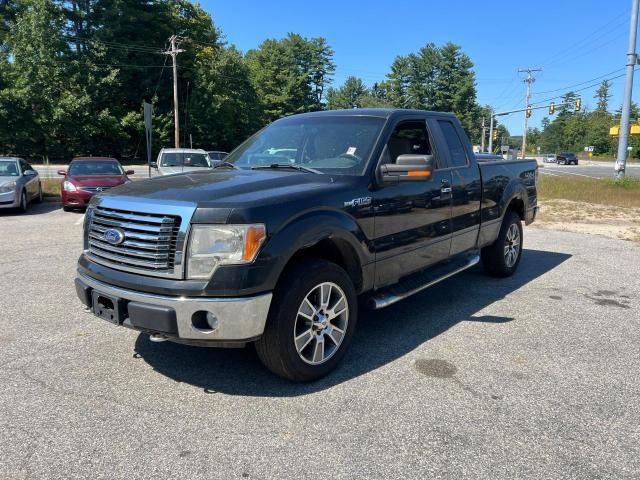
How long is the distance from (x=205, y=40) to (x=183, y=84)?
731 cm

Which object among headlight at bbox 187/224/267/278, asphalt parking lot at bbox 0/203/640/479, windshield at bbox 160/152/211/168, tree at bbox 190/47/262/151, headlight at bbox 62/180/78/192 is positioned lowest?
asphalt parking lot at bbox 0/203/640/479

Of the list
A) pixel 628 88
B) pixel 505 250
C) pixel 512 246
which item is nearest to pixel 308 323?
pixel 505 250

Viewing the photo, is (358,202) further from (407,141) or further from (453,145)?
(453,145)

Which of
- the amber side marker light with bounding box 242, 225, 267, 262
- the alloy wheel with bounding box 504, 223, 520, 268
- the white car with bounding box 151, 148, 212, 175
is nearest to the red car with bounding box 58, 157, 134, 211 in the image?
the white car with bounding box 151, 148, 212, 175

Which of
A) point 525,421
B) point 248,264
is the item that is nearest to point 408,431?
point 525,421

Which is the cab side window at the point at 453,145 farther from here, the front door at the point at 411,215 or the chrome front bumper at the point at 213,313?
the chrome front bumper at the point at 213,313

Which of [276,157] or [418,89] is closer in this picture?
[276,157]

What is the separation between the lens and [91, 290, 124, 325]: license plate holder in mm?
3158

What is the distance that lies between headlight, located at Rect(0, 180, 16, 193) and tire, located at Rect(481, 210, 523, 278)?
11199 mm

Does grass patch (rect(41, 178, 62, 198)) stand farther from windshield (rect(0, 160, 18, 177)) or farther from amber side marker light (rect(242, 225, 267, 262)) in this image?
amber side marker light (rect(242, 225, 267, 262))

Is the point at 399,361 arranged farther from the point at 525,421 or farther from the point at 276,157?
the point at 276,157

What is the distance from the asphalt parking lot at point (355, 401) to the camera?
2611mm

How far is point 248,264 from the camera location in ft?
9.77

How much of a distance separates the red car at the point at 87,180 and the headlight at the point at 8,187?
1.14m
